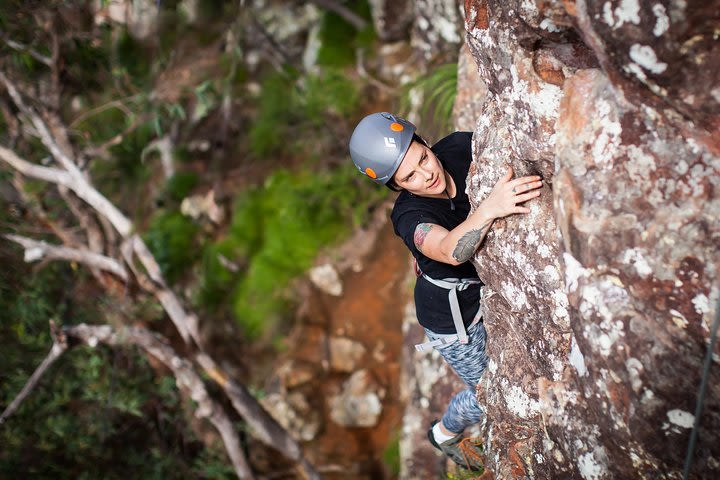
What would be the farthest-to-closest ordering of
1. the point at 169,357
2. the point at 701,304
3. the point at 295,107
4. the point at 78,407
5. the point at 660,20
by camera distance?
the point at 295,107, the point at 78,407, the point at 169,357, the point at 701,304, the point at 660,20

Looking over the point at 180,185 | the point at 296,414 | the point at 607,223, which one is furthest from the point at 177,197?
the point at 607,223

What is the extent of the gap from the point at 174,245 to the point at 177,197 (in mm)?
1123

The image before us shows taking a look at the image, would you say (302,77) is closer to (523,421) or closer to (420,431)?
(420,431)

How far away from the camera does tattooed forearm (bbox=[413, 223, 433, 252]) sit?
306 cm

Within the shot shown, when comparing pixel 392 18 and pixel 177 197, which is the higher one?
pixel 392 18

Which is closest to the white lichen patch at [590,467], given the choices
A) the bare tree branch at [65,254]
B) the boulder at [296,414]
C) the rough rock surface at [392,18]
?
the bare tree branch at [65,254]

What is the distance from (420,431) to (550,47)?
5185mm

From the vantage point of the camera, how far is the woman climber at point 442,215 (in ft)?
9.71

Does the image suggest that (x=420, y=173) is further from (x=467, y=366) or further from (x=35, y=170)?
(x=35, y=170)

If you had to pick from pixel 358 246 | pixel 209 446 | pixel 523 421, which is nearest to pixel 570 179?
pixel 523 421

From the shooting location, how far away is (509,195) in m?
2.93

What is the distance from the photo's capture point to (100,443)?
26.3 ft

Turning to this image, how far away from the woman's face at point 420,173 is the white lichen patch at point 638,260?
1.19 meters

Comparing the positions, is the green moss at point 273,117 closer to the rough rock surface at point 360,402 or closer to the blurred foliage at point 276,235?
the blurred foliage at point 276,235
